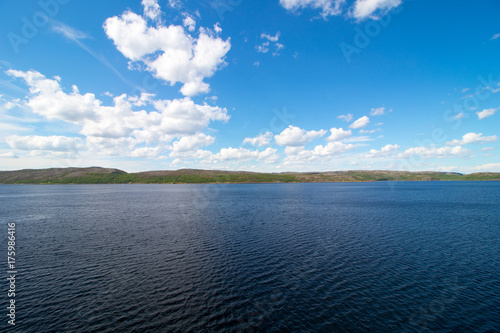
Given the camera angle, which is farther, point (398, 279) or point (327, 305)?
point (398, 279)

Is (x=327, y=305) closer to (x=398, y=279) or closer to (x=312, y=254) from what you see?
(x=398, y=279)

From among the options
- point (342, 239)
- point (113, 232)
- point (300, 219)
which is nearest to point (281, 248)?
point (342, 239)

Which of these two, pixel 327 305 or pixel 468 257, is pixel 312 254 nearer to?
pixel 327 305

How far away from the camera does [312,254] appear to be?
37.5m

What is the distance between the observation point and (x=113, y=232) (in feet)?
170

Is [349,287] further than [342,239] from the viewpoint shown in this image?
No

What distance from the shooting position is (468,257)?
35.3 metres

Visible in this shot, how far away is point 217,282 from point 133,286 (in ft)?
32.6

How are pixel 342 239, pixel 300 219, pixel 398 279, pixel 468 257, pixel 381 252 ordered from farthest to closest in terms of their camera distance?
pixel 300 219
pixel 342 239
pixel 381 252
pixel 468 257
pixel 398 279

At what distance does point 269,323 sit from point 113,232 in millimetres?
46137

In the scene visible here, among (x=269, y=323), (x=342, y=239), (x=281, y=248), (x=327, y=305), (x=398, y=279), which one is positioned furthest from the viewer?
(x=342, y=239)

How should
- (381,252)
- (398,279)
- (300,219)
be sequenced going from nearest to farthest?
(398,279) → (381,252) → (300,219)

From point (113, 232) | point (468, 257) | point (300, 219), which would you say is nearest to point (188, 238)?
point (113, 232)

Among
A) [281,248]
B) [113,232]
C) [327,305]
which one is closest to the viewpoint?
[327,305]
